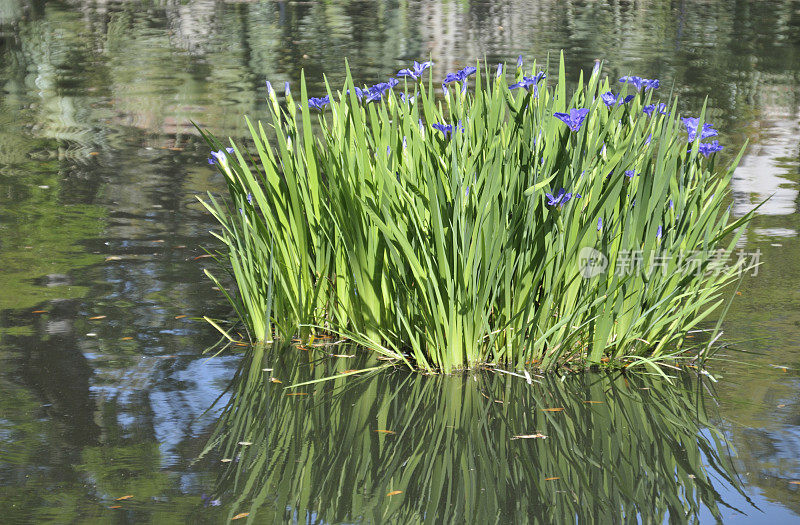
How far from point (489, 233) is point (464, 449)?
75 centimetres

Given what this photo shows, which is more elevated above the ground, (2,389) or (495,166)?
(495,166)

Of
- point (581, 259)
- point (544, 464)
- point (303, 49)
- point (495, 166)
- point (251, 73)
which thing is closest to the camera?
point (544, 464)

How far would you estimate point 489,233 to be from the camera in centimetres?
319

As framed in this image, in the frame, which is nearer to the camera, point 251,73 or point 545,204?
point 545,204

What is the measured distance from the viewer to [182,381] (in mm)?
3396

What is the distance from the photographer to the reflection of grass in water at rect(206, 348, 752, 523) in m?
2.57

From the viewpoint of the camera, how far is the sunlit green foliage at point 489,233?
322 cm

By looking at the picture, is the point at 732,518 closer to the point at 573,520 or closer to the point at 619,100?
the point at 573,520

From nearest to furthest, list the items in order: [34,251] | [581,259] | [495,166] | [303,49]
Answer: [495,166]
[581,259]
[34,251]
[303,49]

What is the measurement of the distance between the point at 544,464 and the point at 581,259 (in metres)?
0.84

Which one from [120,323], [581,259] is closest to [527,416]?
[581,259]

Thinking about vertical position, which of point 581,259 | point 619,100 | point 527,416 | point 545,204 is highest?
point 619,100

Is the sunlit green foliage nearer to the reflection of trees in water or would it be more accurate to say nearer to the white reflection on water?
the white reflection on water

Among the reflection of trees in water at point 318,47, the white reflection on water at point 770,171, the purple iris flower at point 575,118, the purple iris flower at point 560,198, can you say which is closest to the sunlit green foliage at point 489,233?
the purple iris flower at point 560,198
